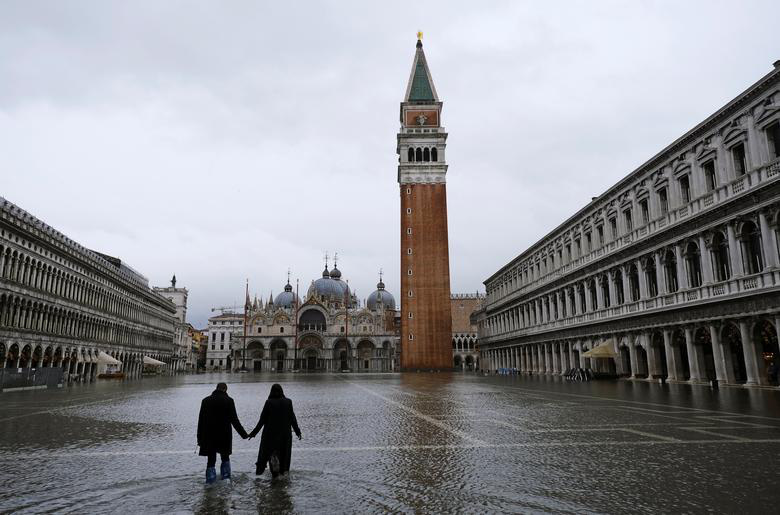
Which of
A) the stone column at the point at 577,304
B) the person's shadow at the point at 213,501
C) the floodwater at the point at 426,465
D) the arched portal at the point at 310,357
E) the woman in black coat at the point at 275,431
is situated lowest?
the person's shadow at the point at 213,501

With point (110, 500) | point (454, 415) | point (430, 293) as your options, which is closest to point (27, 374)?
point (454, 415)

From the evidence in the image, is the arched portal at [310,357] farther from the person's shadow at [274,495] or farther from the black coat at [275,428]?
the person's shadow at [274,495]

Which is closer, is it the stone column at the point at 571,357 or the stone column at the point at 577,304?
the stone column at the point at 577,304

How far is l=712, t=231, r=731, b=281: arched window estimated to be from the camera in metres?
25.5

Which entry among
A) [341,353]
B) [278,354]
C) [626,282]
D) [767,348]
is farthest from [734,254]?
[278,354]

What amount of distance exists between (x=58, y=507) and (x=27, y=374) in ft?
98.3

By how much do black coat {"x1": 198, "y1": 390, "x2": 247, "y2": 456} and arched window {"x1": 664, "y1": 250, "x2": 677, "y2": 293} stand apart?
28.4 metres

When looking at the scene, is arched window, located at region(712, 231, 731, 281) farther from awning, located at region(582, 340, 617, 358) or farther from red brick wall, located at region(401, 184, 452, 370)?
red brick wall, located at region(401, 184, 452, 370)

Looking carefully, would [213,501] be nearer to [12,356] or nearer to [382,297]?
[12,356]

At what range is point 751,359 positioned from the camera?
23.5 metres

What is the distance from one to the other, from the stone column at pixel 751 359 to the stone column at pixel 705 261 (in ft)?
9.66

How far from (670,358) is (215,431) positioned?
2868cm

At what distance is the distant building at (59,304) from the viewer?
115ft

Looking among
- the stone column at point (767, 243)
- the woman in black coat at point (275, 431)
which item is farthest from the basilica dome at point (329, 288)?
the woman in black coat at point (275, 431)
